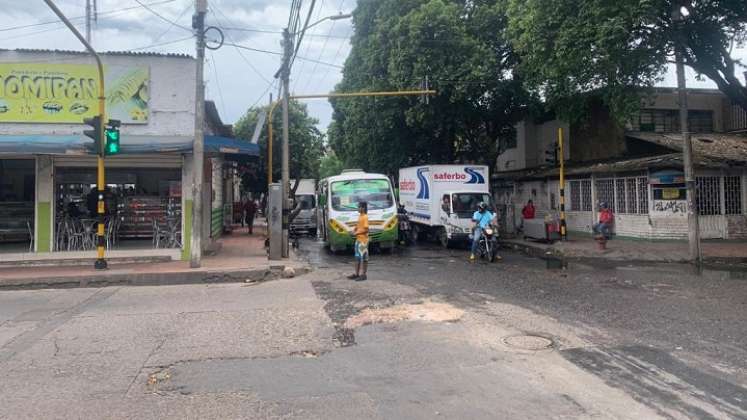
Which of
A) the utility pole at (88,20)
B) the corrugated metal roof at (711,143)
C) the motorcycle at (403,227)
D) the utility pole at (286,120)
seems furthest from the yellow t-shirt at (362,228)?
the utility pole at (88,20)

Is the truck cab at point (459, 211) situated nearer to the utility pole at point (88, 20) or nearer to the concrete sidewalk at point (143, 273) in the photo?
the concrete sidewalk at point (143, 273)

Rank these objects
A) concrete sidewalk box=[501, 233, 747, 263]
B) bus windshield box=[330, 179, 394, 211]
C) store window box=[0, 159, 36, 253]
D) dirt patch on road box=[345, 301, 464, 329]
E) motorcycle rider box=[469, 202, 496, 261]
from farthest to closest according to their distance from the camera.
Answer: bus windshield box=[330, 179, 394, 211], concrete sidewalk box=[501, 233, 747, 263], motorcycle rider box=[469, 202, 496, 261], store window box=[0, 159, 36, 253], dirt patch on road box=[345, 301, 464, 329]

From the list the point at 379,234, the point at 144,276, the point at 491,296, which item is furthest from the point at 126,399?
the point at 379,234

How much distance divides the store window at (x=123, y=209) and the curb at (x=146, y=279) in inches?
119

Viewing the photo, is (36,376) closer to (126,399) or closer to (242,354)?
(126,399)

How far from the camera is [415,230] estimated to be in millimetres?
23234

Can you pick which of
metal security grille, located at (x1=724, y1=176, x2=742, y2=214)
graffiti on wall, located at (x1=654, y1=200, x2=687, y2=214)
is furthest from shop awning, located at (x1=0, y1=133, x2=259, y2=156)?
metal security grille, located at (x1=724, y1=176, x2=742, y2=214)

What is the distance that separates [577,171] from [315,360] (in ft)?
61.2

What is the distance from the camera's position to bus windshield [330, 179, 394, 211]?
719 inches

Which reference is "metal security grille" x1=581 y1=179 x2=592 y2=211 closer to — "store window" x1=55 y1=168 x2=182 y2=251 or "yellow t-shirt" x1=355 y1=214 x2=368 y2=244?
"yellow t-shirt" x1=355 y1=214 x2=368 y2=244

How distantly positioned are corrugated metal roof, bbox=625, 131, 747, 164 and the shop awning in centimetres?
1563

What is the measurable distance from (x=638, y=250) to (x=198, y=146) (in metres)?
13.2

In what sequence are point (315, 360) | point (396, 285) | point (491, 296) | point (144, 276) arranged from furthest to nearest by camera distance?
point (144, 276) → point (396, 285) → point (491, 296) → point (315, 360)

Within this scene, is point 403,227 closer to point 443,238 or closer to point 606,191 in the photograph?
point 443,238
